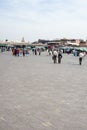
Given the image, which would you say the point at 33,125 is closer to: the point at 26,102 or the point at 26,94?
the point at 26,102

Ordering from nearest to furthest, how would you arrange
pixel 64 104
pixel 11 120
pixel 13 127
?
1. pixel 13 127
2. pixel 11 120
3. pixel 64 104

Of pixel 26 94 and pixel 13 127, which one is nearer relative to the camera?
pixel 13 127

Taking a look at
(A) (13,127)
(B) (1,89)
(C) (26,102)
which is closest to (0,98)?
(C) (26,102)

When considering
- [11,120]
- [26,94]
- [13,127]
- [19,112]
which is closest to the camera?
[13,127]

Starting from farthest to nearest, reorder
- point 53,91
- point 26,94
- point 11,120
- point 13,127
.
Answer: point 53,91
point 26,94
point 11,120
point 13,127

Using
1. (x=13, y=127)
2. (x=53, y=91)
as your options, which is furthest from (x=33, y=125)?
(x=53, y=91)

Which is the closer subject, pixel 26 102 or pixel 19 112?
pixel 19 112

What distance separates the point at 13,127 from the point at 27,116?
0.98 metres

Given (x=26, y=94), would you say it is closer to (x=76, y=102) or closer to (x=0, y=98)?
(x=0, y=98)

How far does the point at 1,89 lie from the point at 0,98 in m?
1.88

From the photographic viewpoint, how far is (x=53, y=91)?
435 inches

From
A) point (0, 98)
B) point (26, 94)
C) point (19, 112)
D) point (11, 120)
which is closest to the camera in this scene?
point (11, 120)

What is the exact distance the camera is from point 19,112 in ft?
24.7

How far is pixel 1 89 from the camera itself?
11.2 meters
